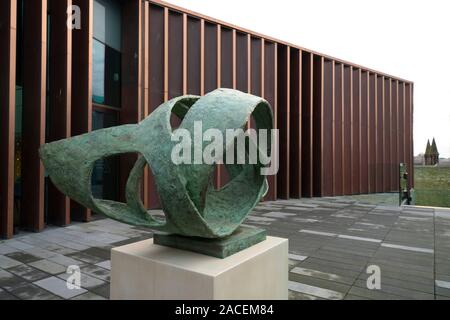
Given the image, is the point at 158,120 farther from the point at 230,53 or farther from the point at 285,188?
the point at 285,188

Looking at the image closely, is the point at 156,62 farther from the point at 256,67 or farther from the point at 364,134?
the point at 364,134

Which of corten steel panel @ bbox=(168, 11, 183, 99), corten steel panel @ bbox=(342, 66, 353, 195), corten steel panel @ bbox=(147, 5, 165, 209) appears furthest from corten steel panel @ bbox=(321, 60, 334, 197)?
corten steel panel @ bbox=(147, 5, 165, 209)

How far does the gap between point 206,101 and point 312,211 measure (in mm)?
9704

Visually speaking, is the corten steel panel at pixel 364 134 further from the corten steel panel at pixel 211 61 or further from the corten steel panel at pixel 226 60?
the corten steel panel at pixel 211 61

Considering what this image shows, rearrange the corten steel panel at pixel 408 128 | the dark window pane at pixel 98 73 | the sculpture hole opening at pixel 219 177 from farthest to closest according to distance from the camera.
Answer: the corten steel panel at pixel 408 128
the sculpture hole opening at pixel 219 177
the dark window pane at pixel 98 73

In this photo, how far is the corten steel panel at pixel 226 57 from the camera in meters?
13.2

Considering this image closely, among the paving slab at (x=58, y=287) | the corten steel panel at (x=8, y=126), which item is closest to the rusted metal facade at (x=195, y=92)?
the corten steel panel at (x=8, y=126)

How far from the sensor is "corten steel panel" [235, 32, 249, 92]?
45.0 feet

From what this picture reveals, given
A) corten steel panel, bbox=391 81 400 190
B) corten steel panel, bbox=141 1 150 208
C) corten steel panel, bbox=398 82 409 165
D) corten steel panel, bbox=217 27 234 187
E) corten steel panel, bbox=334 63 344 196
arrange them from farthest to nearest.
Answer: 1. corten steel panel, bbox=398 82 409 165
2. corten steel panel, bbox=391 81 400 190
3. corten steel panel, bbox=334 63 344 196
4. corten steel panel, bbox=217 27 234 187
5. corten steel panel, bbox=141 1 150 208

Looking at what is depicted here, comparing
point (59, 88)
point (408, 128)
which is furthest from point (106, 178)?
point (408, 128)

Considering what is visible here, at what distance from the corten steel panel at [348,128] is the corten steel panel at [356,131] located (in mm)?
347

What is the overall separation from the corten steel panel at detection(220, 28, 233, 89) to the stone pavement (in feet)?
18.5

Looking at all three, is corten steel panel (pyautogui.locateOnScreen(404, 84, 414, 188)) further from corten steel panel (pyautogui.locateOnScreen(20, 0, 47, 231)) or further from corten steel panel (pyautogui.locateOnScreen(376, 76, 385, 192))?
corten steel panel (pyautogui.locateOnScreen(20, 0, 47, 231))

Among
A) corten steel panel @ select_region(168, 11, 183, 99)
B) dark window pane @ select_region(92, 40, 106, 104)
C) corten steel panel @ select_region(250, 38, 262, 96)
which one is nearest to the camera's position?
dark window pane @ select_region(92, 40, 106, 104)
